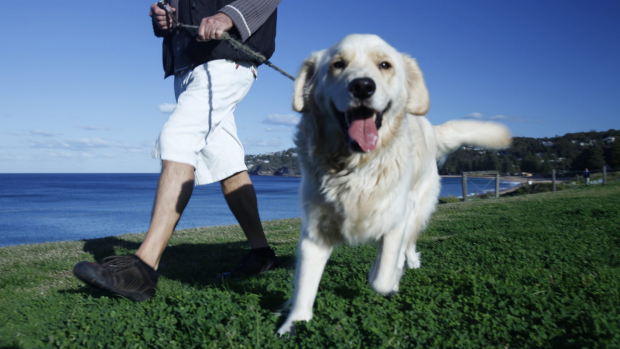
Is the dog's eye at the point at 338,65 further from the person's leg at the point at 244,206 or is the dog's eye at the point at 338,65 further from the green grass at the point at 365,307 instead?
the person's leg at the point at 244,206

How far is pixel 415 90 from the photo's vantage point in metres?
3.08

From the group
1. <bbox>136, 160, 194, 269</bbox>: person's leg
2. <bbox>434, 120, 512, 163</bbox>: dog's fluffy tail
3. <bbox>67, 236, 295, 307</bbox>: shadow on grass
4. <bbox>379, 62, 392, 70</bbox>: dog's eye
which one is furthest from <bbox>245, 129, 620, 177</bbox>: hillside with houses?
<bbox>379, 62, 392, 70</bbox>: dog's eye

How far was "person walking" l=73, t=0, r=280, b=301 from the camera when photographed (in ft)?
9.95

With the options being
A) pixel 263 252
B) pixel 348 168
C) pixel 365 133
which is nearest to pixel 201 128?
pixel 263 252

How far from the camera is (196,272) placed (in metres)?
4.22

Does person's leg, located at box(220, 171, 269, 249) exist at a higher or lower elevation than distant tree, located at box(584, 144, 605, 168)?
lower

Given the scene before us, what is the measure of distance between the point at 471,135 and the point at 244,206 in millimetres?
2586

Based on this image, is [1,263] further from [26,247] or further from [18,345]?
[18,345]

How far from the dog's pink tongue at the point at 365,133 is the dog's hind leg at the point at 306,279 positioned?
698mm

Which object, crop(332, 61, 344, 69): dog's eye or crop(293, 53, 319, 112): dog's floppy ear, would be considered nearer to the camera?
crop(332, 61, 344, 69): dog's eye

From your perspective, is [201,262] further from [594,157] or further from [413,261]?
[594,157]

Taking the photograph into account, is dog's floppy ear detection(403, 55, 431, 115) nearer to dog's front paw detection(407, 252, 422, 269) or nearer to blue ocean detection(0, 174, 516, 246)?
blue ocean detection(0, 174, 516, 246)

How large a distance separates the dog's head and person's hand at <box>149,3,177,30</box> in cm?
157

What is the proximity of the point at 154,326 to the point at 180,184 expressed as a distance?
1.24 metres
